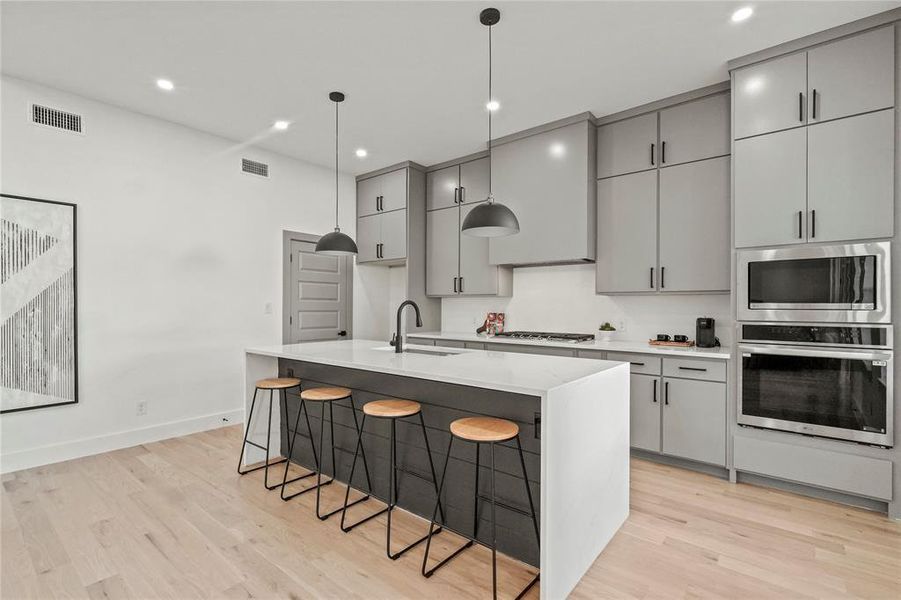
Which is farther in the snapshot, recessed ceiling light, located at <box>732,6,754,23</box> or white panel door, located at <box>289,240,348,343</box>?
white panel door, located at <box>289,240,348,343</box>

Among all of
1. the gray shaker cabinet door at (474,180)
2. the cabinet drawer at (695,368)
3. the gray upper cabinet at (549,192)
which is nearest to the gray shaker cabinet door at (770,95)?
the gray upper cabinet at (549,192)

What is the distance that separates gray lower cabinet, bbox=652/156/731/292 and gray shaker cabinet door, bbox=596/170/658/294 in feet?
0.29

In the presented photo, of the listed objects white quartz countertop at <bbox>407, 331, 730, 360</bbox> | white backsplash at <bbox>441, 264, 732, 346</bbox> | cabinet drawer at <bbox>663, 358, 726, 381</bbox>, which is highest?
white backsplash at <bbox>441, 264, 732, 346</bbox>

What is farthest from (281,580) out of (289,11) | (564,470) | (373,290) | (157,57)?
(373,290)

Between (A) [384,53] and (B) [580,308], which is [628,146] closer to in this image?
(B) [580,308]

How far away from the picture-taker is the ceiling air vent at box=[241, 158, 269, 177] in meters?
4.69

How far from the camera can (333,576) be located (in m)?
2.02

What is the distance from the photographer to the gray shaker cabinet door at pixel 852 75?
8.50ft

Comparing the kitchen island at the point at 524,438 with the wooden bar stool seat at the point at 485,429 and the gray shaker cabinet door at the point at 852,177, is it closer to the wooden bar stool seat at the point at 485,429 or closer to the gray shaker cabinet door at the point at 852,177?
the wooden bar stool seat at the point at 485,429

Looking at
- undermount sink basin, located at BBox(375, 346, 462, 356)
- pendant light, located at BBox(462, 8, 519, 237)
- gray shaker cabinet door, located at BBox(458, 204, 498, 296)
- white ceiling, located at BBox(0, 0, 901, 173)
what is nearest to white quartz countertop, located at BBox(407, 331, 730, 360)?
gray shaker cabinet door, located at BBox(458, 204, 498, 296)

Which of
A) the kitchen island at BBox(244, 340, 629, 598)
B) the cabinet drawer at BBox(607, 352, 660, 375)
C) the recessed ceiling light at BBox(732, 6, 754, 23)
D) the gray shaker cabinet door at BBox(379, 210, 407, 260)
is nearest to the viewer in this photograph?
the kitchen island at BBox(244, 340, 629, 598)

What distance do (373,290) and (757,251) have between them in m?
4.40

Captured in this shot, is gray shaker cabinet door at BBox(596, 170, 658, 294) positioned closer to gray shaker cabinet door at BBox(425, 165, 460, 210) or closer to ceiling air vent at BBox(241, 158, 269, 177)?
gray shaker cabinet door at BBox(425, 165, 460, 210)

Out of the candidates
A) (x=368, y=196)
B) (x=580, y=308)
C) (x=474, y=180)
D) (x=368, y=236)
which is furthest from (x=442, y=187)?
(x=580, y=308)
